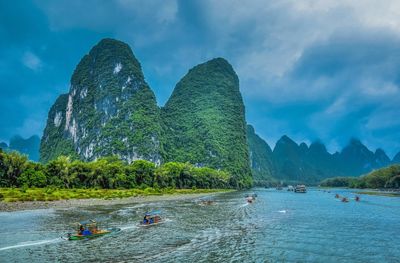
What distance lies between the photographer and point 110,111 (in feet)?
538

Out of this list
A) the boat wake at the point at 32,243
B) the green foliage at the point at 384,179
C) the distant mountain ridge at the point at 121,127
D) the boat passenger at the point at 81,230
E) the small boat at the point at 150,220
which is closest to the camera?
the boat wake at the point at 32,243

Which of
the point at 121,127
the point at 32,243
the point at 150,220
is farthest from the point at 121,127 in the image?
the point at 32,243

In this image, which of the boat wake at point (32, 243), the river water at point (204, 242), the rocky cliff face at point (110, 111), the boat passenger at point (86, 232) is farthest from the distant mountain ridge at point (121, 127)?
the boat wake at point (32, 243)

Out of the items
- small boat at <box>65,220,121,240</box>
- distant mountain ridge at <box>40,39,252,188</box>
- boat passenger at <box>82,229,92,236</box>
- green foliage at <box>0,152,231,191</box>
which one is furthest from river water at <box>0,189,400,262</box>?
distant mountain ridge at <box>40,39,252,188</box>

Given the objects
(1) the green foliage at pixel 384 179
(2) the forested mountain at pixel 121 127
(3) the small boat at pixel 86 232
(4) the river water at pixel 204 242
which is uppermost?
(2) the forested mountain at pixel 121 127

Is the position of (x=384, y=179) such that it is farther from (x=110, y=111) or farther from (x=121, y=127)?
(x=110, y=111)

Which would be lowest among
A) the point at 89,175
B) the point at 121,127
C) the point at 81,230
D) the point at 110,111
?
the point at 81,230

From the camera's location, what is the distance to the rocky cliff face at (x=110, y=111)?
15112 cm

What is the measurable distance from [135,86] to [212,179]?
74.0m

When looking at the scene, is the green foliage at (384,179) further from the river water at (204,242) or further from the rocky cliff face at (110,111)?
the rocky cliff face at (110,111)

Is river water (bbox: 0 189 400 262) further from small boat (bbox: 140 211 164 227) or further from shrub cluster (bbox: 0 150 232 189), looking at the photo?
shrub cluster (bbox: 0 150 232 189)

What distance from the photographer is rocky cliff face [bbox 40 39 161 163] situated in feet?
496

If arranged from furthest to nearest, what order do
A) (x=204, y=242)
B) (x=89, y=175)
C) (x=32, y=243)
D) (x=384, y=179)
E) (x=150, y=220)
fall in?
(x=384, y=179), (x=89, y=175), (x=150, y=220), (x=204, y=242), (x=32, y=243)

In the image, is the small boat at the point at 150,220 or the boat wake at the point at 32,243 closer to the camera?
the boat wake at the point at 32,243
